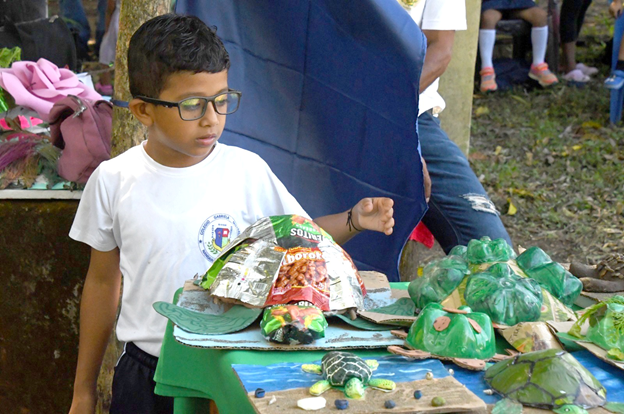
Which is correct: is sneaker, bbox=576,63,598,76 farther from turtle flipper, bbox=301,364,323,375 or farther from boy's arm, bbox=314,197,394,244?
turtle flipper, bbox=301,364,323,375

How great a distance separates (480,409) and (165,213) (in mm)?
995

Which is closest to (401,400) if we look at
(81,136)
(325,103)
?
(325,103)

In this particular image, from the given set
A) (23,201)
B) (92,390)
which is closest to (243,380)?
(92,390)

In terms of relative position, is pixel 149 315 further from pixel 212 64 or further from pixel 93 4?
pixel 93 4

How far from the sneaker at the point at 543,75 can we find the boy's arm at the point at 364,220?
624 cm

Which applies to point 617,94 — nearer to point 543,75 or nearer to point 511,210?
point 543,75

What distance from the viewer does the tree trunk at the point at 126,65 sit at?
92.7 inches

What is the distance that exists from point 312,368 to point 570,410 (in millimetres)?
373

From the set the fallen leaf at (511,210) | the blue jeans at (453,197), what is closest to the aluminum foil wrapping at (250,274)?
the blue jeans at (453,197)

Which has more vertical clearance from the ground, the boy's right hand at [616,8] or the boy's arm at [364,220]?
the boy's right hand at [616,8]

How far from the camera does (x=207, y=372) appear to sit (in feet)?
4.32

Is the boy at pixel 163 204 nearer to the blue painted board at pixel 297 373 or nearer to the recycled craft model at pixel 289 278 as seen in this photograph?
the recycled craft model at pixel 289 278

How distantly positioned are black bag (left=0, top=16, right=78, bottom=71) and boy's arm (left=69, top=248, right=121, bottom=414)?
3.28m

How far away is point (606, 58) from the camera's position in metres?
8.08
